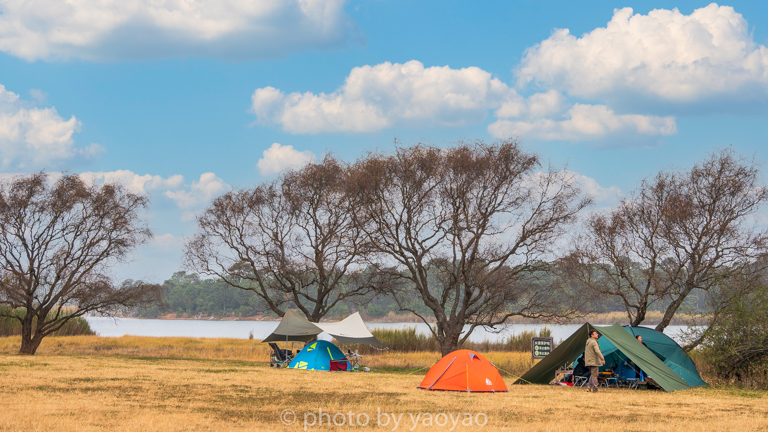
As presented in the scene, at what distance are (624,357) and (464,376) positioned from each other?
235 inches

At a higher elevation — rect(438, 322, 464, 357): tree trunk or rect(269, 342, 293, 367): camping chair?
rect(438, 322, 464, 357): tree trunk

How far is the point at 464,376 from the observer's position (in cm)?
1530

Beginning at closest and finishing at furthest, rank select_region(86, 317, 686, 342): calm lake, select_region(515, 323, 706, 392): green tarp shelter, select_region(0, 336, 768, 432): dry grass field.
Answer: select_region(0, 336, 768, 432): dry grass field < select_region(515, 323, 706, 392): green tarp shelter < select_region(86, 317, 686, 342): calm lake

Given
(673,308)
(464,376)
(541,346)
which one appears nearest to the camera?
(464,376)

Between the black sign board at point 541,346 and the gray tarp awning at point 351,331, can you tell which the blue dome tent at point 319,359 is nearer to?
the gray tarp awning at point 351,331

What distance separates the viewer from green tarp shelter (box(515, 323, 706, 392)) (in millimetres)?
16969

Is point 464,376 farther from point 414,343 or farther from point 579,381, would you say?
point 414,343

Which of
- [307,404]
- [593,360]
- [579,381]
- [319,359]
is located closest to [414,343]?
[319,359]

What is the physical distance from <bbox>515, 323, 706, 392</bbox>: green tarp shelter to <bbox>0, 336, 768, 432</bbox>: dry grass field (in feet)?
2.58

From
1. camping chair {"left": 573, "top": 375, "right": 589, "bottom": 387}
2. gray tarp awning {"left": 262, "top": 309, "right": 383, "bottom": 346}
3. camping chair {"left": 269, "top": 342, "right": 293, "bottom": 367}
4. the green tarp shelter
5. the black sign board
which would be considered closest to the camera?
the green tarp shelter

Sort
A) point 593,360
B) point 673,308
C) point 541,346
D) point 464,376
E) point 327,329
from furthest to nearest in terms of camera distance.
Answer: point 673,308 < point 327,329 < point 541,346 < point 593,360 < point 464,376

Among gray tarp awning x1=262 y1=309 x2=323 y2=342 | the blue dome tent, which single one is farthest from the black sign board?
gray tarp awning x1=262 y1=309 x2=323 y2=342

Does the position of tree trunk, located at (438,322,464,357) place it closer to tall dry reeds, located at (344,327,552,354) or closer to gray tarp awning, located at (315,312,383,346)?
gray tarp awning, located at (315,312,383,346)

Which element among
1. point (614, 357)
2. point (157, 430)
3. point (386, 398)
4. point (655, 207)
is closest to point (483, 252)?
point (655, 207)
